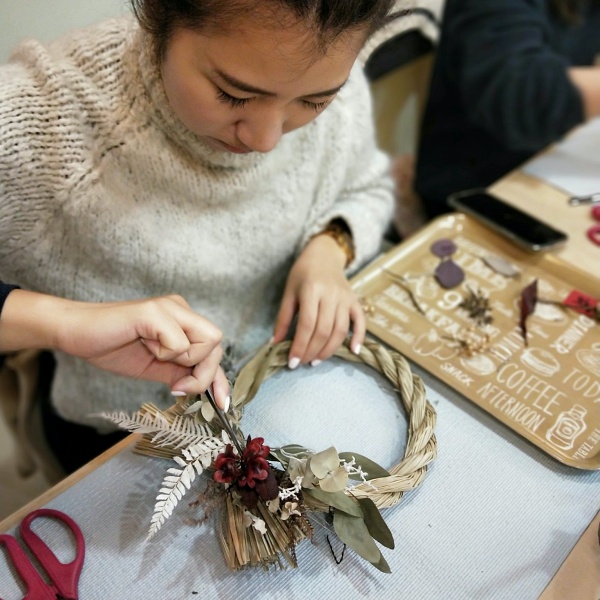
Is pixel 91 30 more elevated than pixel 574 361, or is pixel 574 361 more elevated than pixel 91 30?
pixel 91 30

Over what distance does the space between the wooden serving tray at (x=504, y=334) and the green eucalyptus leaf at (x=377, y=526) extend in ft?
0.66

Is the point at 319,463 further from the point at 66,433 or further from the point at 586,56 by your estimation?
the point at 586,56

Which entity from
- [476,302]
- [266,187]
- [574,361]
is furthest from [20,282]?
[574,361]

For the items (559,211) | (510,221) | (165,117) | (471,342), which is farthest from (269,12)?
(559,211)

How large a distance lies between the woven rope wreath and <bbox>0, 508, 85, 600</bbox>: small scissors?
0.65 feet

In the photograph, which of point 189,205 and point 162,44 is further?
point 189,205

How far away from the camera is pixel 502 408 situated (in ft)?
2.14

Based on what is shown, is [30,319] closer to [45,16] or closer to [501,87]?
[45,16]

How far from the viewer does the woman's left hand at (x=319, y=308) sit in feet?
2.25

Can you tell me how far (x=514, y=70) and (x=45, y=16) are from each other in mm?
830

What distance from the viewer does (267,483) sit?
51cm

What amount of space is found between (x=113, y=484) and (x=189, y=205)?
34cm

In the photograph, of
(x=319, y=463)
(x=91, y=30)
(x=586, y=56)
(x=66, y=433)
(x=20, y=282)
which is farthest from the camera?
(x=586, y=56)

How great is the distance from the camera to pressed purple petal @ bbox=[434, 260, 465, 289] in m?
0.80
